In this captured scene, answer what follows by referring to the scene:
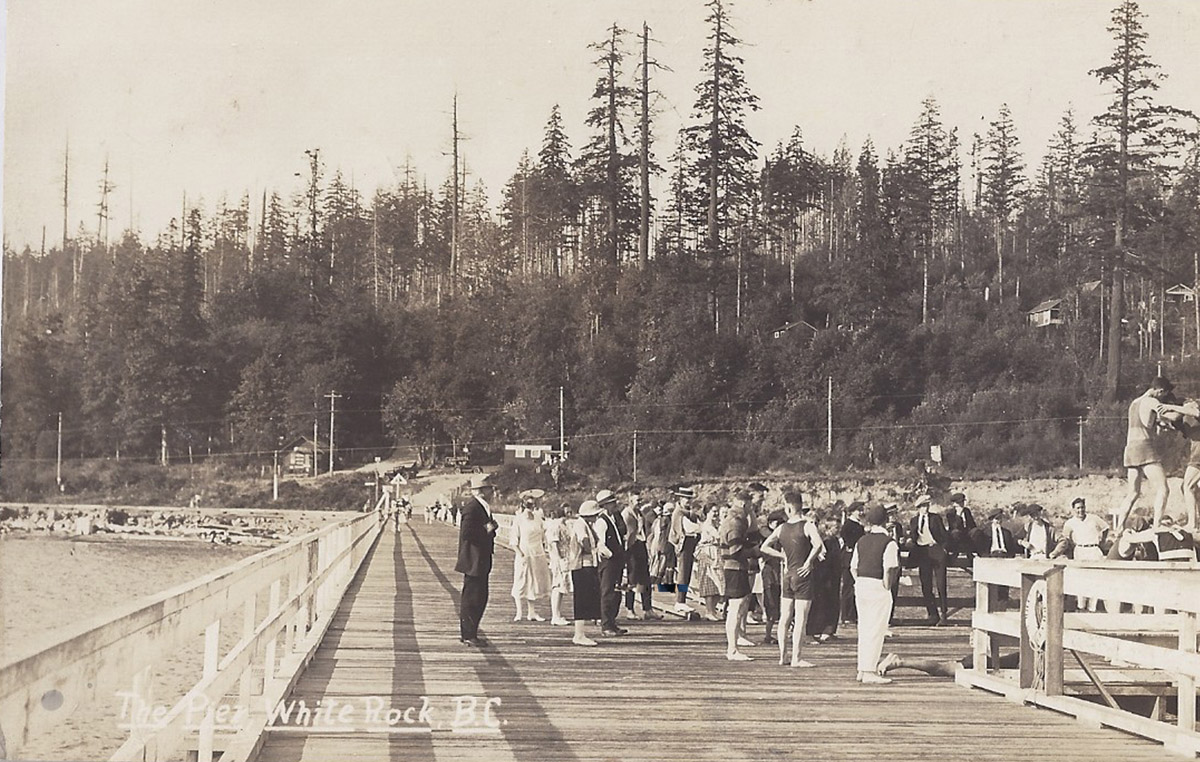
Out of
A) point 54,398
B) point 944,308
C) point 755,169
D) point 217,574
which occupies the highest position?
point 755,169

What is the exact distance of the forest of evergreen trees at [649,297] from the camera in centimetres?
1260

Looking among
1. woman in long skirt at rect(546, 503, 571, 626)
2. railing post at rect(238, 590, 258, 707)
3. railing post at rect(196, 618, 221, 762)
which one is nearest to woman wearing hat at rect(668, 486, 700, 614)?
woman in long skirt at rect(546, 503, 571, 626)

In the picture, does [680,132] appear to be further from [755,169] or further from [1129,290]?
[1129,290]

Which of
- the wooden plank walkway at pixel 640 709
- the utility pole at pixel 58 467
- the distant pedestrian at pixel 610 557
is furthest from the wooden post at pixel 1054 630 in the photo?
the utility pole at pixel 58 467

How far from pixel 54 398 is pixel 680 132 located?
20.2ft

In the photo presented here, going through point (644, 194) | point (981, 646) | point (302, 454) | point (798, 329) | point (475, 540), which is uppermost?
point (644, 194)

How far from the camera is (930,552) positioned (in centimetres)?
1658

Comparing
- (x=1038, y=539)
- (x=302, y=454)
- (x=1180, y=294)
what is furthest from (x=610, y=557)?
(x=1180, y=294)

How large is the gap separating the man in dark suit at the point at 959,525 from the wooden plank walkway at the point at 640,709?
2.78 m

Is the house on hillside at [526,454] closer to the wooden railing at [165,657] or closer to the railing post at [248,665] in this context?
the wooden railing at [165,657]

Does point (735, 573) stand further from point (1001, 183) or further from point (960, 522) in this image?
point (960, 522)

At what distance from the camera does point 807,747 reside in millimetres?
8117

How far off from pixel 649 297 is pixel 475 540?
282cm

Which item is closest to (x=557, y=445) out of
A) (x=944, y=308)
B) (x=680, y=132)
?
(x=680, y=132)
